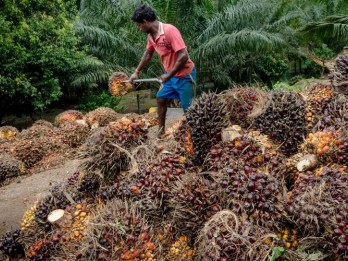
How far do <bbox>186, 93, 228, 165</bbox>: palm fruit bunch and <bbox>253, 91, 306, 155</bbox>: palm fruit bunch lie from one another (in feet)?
0.89

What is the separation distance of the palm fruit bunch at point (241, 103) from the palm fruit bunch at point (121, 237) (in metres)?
1.03

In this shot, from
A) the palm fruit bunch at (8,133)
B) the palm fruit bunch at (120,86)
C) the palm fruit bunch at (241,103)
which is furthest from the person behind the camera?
the palm fruit bunch at (8,133)

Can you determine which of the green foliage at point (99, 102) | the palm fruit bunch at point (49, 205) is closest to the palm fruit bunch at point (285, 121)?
the palm fruit bunch at point (49, 205)

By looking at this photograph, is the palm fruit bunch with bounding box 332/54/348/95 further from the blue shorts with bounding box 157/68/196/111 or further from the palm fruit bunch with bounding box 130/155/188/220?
the blue shorts with bounding box 157/68/196/111

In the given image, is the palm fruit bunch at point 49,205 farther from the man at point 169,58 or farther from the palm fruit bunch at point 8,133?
the palm fruit bunch at point 8,133

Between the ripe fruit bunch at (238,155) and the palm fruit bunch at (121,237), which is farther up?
the ripe fruit bunch at (238,155)

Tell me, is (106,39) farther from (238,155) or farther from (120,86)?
(238,155)

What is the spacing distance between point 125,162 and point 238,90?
108 centimetres

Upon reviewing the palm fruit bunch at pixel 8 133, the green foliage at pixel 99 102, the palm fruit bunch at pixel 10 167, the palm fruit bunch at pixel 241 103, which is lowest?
the green foliage at pixel 99 102

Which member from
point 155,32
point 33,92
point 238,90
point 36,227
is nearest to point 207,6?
point 33,92

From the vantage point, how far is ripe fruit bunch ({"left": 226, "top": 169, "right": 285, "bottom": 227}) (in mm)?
1983

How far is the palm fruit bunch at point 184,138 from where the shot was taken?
274 cm

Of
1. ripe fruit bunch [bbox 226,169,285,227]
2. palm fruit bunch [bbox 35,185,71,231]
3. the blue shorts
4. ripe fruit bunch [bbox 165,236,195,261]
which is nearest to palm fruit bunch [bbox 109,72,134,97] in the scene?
the blue shorts

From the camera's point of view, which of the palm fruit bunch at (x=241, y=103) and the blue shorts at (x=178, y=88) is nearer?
the palm fruit bunch at (x=241, y=103)
